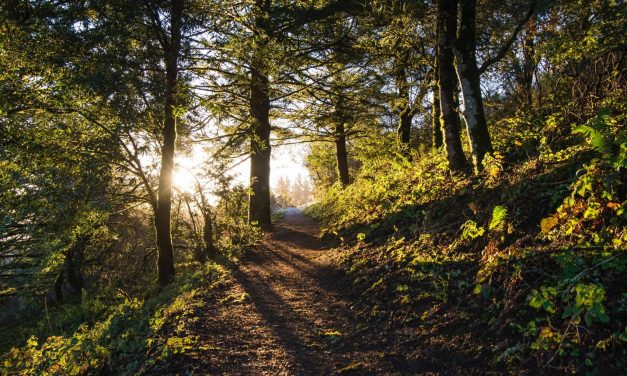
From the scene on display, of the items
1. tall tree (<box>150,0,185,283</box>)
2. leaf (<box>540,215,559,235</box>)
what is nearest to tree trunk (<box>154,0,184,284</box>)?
tall tree (<box>150,0,185,283</box>)

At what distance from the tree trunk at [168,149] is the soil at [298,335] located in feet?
13.5

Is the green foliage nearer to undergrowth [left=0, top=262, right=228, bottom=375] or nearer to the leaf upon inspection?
the leaf

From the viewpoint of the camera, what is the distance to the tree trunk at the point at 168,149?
951 cm

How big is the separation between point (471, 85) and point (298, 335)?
5.42 meters

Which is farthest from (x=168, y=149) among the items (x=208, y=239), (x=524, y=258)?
(x=524, y=258)

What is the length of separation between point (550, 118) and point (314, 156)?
56.0 feet

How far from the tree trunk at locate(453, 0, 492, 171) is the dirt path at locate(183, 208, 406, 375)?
3629 mm

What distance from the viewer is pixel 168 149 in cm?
1052

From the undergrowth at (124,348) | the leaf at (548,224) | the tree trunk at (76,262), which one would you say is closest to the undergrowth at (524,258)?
the leaf at (548,224)

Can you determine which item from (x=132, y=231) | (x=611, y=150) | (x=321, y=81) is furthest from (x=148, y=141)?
(x=611, y=150)

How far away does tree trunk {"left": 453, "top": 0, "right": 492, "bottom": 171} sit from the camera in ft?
23.1

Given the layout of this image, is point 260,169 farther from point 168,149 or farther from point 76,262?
point 76,262

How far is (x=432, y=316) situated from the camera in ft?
14.9

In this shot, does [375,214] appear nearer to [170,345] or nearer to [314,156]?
[170,345]
